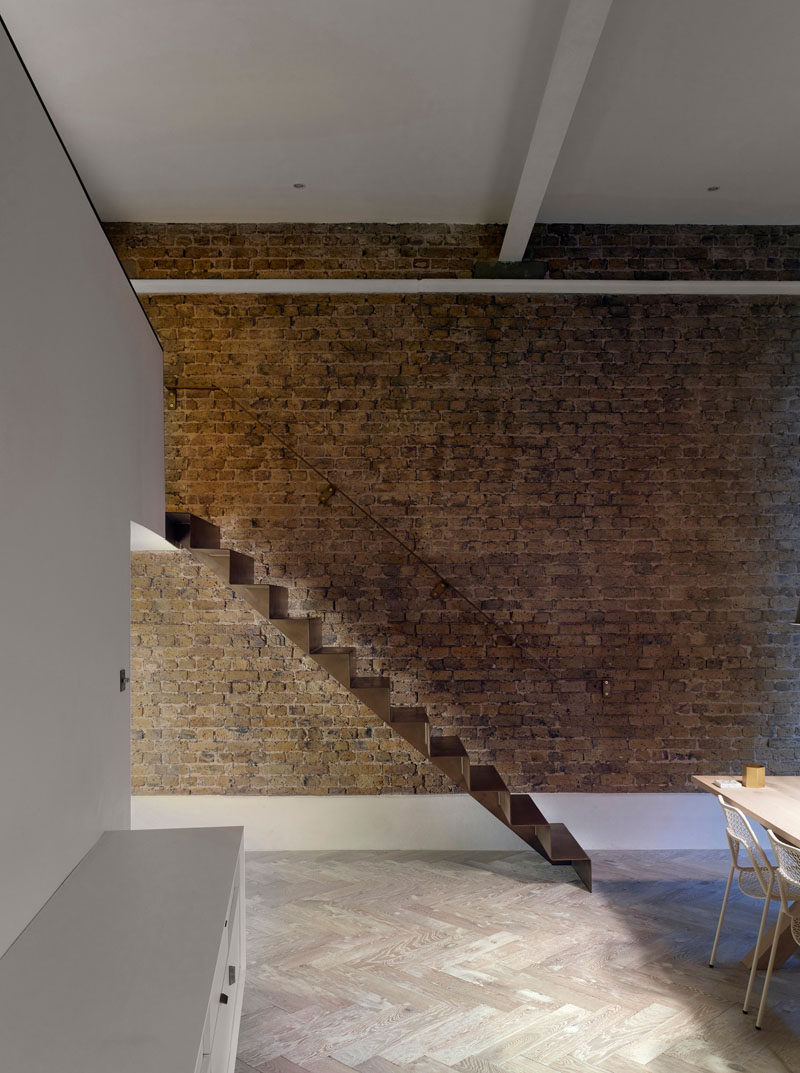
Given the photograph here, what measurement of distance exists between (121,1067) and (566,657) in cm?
494

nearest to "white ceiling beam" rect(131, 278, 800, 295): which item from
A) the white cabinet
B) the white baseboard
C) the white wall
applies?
the white wall

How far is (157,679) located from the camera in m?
6.37

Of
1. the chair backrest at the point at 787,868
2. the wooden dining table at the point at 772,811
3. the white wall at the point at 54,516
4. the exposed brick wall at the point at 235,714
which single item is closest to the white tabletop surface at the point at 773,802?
the wooden dining table at the point at 772,811

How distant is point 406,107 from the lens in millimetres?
4977

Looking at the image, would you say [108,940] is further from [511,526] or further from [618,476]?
[618,476]

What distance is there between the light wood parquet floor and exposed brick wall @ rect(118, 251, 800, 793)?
2.79 feet

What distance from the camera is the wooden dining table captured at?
3934 millimetres

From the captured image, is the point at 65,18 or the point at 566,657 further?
the point at 566,657

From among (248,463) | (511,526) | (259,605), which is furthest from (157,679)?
(511,526)

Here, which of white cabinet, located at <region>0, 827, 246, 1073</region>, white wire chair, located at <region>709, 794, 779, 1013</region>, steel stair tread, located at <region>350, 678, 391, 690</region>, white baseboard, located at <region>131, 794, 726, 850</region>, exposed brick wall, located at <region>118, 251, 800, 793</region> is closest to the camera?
white cabinet, located at <region>0, 827, 246, 1073</region>

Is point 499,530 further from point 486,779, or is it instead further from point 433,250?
point 433,250

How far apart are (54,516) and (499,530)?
412 centimetres

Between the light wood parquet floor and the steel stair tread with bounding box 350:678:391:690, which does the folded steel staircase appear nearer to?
the steel stair tread with bounding box 350:678:391:690

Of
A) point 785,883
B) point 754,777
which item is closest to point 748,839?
point 785,883
